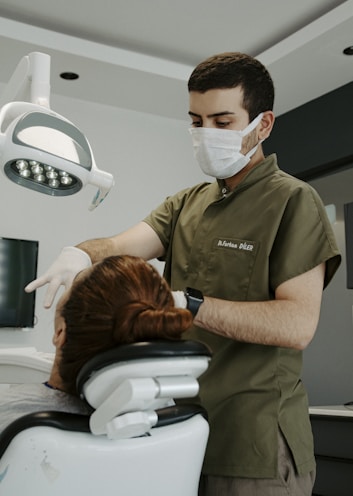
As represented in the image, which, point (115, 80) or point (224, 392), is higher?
point (115, 80)

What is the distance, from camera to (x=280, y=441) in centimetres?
147

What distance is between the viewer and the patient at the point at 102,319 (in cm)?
112

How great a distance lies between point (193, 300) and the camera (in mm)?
1352

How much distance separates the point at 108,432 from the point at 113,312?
20 centimetres

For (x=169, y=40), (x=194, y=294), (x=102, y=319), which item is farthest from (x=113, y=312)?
(x=169, y=40)

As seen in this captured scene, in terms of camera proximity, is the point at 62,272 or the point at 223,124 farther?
the point at 223,124

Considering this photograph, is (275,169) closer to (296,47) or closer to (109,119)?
(296,47)

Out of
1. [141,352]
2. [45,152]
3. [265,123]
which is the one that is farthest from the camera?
[265,123]

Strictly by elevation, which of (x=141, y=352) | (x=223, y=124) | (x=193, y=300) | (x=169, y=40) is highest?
(x=169, y=40)

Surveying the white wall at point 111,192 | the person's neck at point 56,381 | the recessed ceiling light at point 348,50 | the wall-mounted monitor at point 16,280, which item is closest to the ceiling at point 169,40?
the recessed ceiling light at point 348,50

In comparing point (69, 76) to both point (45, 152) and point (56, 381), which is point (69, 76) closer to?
point (45, 152)

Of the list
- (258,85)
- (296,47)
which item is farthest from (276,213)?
(296,47)

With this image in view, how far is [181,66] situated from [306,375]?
225 centimetres

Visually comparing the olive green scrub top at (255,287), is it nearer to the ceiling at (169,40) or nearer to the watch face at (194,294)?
the watch face at (194,294)
